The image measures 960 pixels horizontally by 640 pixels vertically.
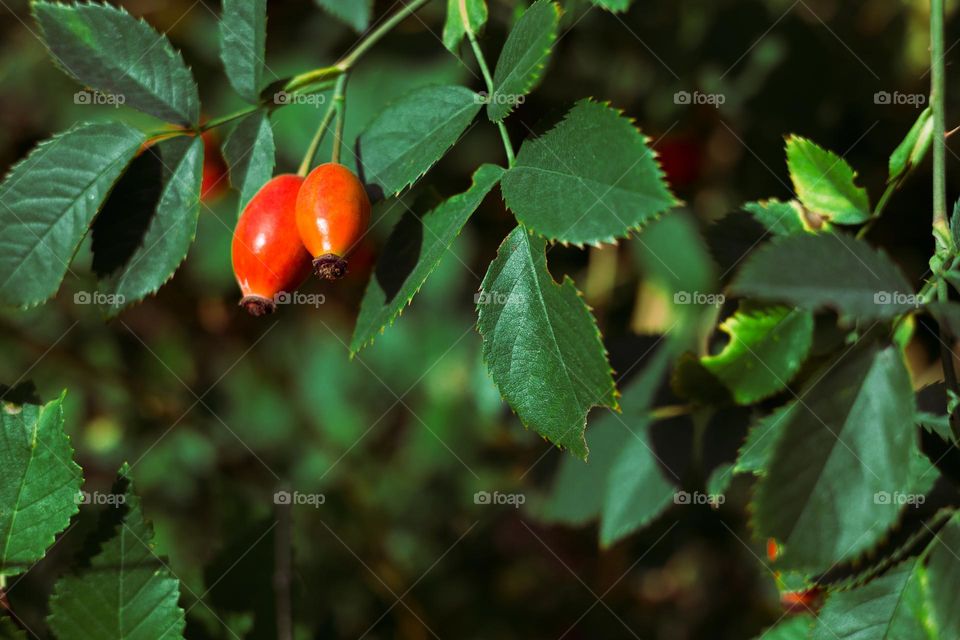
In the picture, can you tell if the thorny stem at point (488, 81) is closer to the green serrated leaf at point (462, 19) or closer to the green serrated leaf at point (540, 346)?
the green serrated leaf at point (462, 19)

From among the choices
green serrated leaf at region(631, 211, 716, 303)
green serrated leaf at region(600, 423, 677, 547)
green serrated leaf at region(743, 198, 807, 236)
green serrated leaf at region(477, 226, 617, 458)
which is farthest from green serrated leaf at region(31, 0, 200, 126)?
green serrated leaf at region(631, 211, 716, 303)

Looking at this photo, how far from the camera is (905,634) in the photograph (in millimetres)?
1267

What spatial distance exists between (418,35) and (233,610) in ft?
5.90

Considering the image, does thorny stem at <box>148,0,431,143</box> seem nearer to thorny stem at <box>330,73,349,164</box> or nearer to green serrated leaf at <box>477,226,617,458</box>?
thorny stem at <box>330,73,349,164</box>

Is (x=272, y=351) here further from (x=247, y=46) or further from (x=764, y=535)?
(x=764, y=535)

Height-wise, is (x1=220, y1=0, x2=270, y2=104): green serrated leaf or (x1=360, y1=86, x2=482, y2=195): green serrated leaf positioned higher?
(x1=220, y1=0, x2=270, y2=104): green serrated leaf

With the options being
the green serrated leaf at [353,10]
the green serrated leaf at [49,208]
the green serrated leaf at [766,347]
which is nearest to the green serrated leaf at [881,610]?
the green serrated leaf at [766,347]

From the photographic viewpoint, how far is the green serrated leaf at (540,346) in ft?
4.26

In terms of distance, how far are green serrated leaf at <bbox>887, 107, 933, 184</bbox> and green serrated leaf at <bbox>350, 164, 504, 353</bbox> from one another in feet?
2.27

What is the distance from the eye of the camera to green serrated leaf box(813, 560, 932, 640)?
4.18ft

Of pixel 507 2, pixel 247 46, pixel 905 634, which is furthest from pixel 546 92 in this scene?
pixel 905 634

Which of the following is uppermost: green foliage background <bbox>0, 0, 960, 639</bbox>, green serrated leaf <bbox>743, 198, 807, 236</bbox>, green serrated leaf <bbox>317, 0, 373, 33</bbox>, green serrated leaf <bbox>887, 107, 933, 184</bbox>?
green serrated leaf <bbox>317, 0, 373, 33</bbox>

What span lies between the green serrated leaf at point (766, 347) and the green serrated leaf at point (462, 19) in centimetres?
73

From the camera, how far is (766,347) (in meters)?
1.49
